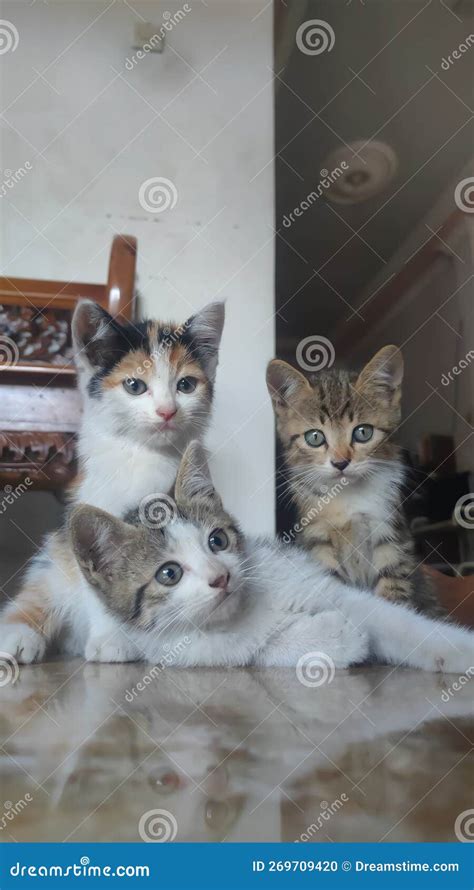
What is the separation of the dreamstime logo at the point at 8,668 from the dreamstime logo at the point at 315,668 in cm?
41

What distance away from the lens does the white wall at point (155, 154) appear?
1.34m

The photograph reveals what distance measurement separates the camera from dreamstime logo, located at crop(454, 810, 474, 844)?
60cm

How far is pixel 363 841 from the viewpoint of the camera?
595mm

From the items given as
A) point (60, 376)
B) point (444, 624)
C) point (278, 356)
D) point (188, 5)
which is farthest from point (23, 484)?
point (188, 5)

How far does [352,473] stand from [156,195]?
0.66 m

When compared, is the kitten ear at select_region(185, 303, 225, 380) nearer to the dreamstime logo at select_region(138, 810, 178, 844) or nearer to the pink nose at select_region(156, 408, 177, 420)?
the pink nose at select_region(156, 408, 177, 420)

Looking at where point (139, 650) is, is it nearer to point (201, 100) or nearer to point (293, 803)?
point (293, 803)

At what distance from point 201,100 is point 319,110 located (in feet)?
0.81
